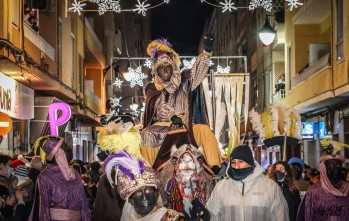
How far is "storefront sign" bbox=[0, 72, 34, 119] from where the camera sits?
15.6 metres

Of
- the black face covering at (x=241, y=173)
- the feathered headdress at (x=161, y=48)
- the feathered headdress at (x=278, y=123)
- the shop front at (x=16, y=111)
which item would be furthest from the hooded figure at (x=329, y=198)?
the shop front at (x=16, y=111)

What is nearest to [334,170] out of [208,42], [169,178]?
[169,178]

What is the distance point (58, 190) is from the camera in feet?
28.6

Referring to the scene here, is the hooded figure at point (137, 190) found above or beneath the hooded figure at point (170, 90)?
beneath

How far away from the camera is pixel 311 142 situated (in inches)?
1175

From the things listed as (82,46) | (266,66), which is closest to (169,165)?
(82,46)

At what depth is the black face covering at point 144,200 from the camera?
6.50m

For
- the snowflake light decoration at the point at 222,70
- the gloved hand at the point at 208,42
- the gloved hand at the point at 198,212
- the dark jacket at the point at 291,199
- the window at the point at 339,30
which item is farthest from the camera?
the snowflake light decoration at the point at 222,70

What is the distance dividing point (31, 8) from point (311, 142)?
46.6ft

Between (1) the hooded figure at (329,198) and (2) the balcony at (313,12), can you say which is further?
(2) the balcony at (313,12)

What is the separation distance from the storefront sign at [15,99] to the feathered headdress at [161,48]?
528 centimetres

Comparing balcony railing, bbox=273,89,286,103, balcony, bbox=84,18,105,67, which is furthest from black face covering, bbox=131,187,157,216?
balcony, bbox=84,18,105,67

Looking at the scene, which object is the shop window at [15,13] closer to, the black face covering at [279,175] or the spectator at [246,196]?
the black face covering at [279,175]

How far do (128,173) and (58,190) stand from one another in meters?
2.06
